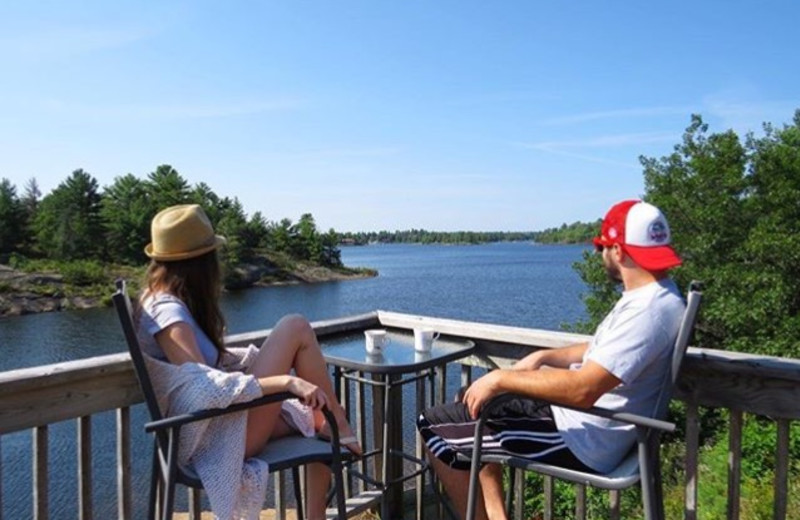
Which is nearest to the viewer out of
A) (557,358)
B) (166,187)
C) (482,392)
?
(482,392)

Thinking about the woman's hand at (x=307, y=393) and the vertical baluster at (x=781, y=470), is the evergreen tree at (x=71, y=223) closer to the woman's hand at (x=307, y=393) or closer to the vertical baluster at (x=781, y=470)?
the woman's hand at (x=307, y=393)

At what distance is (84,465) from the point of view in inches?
80.3

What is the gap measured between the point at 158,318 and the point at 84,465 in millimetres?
520

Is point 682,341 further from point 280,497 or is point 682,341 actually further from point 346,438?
point 280,497

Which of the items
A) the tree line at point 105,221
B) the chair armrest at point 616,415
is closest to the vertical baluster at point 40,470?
the chair armrest at point 616,415

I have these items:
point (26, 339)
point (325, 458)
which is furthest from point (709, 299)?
point (26, 339)

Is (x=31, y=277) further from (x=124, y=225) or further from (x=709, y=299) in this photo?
(x=709, y=299)

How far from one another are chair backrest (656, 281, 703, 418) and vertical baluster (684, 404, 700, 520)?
0.31 meters

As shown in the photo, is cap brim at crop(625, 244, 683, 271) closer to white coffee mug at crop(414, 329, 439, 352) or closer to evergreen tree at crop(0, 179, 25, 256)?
white coffee mug at crop(414, 329, 439, 352)

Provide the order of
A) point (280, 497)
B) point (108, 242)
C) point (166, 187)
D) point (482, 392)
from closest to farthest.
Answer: point (482, 392) < point (280, 497) < point (108, 242) < point (166, 187)

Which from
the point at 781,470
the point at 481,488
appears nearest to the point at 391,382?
the point at 481,488

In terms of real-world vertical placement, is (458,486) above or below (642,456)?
below

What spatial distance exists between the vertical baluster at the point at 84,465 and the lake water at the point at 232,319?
11.7 feet

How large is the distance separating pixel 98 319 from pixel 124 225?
2032cm
